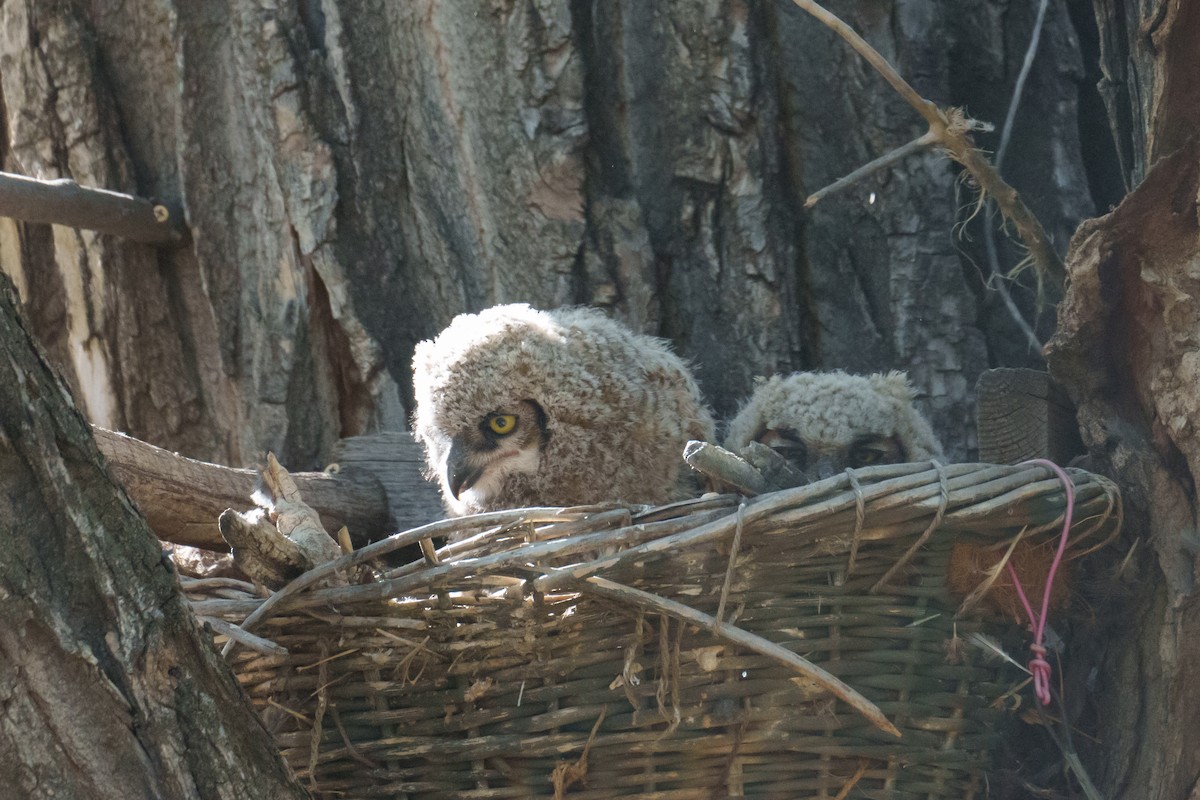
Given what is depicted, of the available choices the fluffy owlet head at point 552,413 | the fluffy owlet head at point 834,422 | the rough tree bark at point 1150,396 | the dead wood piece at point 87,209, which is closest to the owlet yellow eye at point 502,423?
the fluffy owlet head at point 552,413

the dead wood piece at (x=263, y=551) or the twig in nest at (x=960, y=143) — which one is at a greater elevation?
the twig in nest at (x=960, y=143)

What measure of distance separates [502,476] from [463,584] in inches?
38.3

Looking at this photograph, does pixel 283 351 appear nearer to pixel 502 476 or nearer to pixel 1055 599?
pixel 502 476

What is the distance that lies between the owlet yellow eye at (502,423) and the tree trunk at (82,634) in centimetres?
138

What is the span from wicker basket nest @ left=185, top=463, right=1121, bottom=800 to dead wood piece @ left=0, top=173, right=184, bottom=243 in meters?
1.68

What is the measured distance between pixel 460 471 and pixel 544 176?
0.94m

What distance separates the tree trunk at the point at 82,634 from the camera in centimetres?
153

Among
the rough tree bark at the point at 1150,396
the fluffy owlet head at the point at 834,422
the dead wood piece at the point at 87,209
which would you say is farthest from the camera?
the dead wood piece at the point at 87,209

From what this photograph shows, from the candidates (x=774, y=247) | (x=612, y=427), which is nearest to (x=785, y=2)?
(x=774, y=247)

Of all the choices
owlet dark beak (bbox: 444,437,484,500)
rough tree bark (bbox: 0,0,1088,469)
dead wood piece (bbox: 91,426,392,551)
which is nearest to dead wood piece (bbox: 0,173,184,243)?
rough tree bark (bbox: 0,0,1088,469)

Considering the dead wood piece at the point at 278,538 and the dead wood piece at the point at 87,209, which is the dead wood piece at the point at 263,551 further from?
the dead wood piece at the point at 87,209

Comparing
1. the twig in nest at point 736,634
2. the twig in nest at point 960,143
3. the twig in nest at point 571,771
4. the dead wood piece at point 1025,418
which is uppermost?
the twig in nest at point 960,143

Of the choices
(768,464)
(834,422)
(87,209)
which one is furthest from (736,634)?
(87,209)

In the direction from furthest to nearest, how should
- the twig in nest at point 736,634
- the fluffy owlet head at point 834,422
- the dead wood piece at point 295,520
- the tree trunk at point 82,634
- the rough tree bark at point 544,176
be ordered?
the rough tree bark at point 544,176 → the fluffy owlet head at point 834,422 → the dead wood piece at point 295,520 → the twig in nest at point 736,634 → the tree trunk at point 82,634
